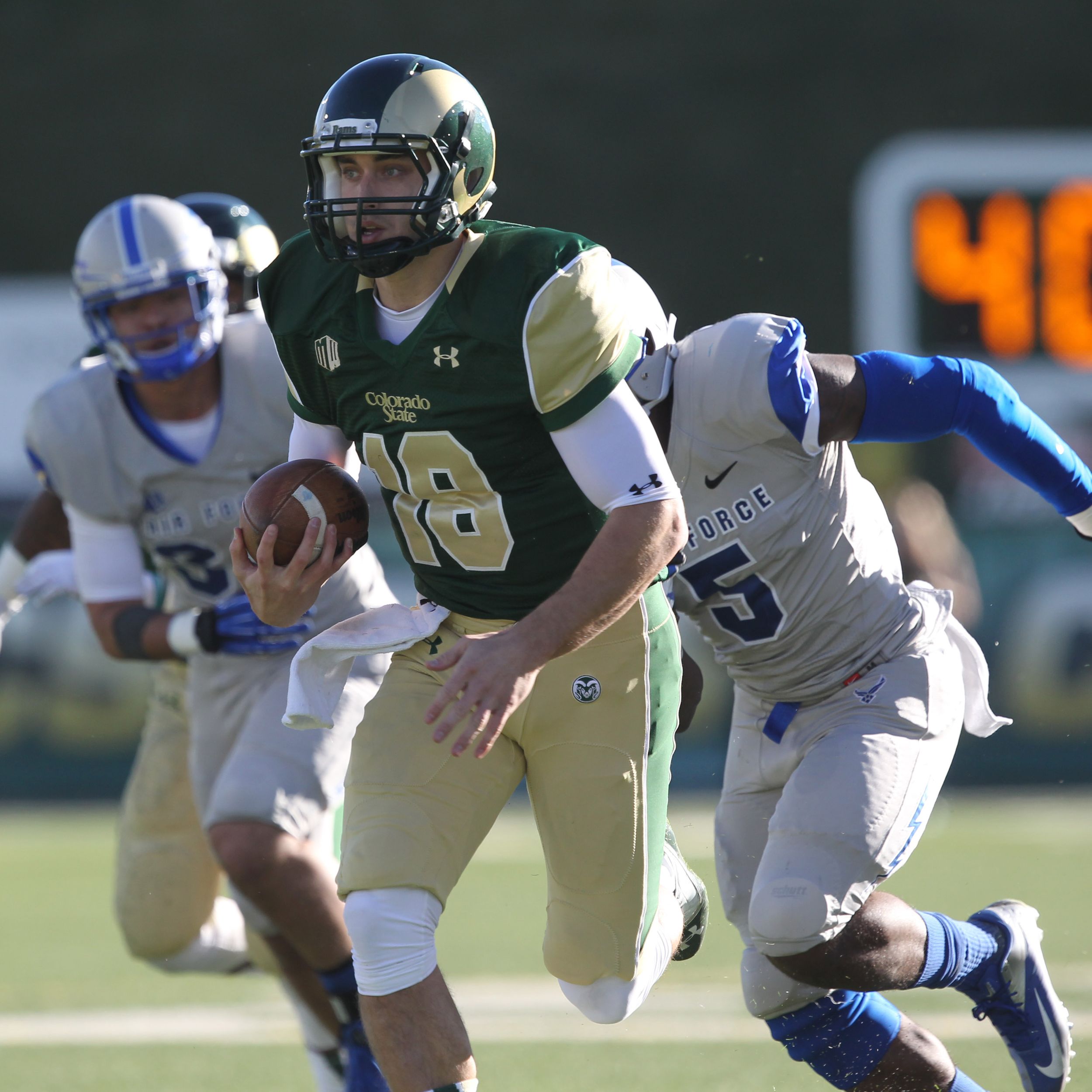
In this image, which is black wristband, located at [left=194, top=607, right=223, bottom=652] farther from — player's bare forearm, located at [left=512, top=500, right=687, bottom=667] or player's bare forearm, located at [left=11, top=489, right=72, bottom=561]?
player's bare forearm, located at [left=512, top=500, right=687, bottom=667]

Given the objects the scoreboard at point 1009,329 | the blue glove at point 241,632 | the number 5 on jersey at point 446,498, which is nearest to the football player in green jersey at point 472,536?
the number 5 on jersey at point 446,498

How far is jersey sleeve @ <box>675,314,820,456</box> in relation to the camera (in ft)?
10.3

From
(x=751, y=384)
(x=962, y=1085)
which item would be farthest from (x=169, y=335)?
(x=962, y=1085)

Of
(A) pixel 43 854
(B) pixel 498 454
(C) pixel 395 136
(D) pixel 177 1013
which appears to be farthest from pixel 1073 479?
(A) pixel 43 854

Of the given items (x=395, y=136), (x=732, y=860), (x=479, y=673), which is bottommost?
(x=732, y=860)

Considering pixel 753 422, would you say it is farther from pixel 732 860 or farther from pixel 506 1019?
pixel 506 1019

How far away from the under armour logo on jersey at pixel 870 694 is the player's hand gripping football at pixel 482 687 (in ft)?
2.99

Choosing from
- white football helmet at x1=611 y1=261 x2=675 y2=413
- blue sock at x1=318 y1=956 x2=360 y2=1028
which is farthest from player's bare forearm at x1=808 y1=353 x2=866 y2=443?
blue sock at x1=318 y1=956 x2=360 y2=1028

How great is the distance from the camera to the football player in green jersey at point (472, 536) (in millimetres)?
2789

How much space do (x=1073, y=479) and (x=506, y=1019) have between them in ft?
7.54

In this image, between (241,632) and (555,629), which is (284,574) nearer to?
(555,629)

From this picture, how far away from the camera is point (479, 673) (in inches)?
104

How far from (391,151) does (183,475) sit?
1.47 metres

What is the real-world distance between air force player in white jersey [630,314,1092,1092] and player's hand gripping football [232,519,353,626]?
0.64 meters
